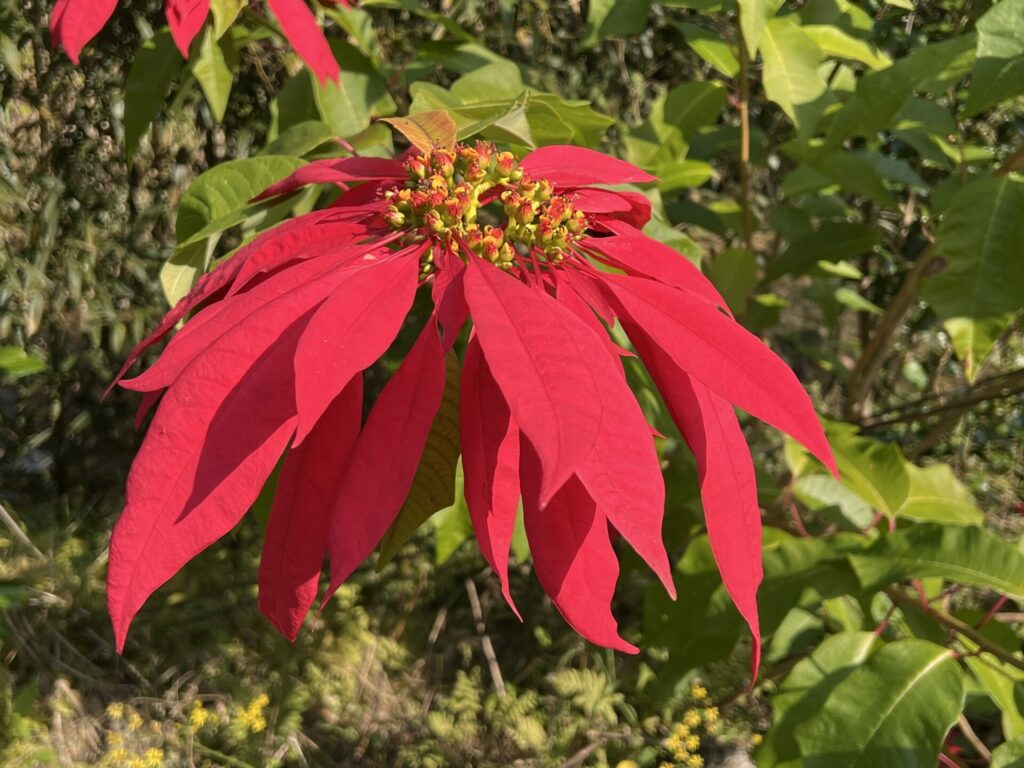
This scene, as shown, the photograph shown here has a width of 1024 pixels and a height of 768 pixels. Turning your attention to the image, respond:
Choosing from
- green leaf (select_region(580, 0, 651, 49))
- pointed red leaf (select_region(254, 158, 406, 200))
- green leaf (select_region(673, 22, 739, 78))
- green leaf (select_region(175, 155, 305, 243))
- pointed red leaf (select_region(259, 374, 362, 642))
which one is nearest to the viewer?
pointed red leaf (select_region(259, 374, 362, 642))

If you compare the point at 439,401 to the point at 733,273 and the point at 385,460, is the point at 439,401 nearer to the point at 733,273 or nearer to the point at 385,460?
the point at 385,460

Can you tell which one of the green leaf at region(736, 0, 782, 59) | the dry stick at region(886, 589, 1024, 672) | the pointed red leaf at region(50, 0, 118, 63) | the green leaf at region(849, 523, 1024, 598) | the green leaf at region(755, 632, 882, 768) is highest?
the pointed red leaf at region(50, 0, 118, 63)

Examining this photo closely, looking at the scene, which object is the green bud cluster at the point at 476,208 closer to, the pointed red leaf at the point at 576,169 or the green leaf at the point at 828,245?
the pointed red leaf at the point at 576,169

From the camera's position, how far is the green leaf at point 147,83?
2.91 feet

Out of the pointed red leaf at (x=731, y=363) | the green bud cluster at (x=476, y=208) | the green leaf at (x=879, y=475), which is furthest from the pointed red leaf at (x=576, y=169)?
the green leaf at (x=879, y=475)

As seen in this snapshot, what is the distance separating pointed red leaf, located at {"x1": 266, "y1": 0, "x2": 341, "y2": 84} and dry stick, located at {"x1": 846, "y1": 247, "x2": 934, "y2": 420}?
0.85 metres

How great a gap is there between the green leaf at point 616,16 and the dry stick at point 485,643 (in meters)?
1.23

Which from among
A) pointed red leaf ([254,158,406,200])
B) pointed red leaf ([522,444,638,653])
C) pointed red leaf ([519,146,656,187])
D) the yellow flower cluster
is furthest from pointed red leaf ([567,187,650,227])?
the yellow flower cluster

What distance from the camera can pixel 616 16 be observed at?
3.32 ft

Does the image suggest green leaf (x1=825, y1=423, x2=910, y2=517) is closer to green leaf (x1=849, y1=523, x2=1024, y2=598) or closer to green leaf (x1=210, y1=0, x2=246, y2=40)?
green leaf (x1=849, y1=523, x2=1024, y2=598)

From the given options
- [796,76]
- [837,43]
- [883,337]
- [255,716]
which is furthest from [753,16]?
[255,716]

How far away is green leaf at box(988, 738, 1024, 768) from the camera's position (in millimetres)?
753

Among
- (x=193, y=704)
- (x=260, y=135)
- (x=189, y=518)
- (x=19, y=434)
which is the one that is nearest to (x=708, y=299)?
(x=189, y=518)

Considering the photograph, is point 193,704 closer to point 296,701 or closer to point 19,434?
point 296,701
